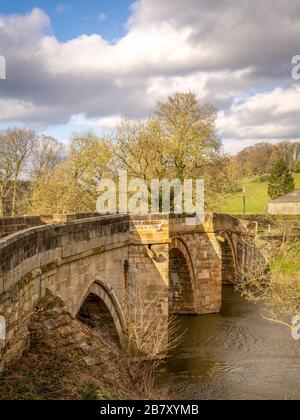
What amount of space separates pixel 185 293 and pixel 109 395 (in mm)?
14817

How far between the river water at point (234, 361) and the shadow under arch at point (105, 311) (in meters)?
1.89

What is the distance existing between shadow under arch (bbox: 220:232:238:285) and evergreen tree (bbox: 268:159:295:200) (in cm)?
2399

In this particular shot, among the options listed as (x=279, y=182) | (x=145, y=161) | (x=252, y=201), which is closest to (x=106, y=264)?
(x=145, y=161)

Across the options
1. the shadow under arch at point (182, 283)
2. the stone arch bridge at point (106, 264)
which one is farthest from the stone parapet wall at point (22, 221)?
the shadow under arch at point (182, 283)

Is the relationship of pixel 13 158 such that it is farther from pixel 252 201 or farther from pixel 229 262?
pixel 252 201

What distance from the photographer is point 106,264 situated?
13.6 metres

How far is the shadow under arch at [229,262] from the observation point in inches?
1116

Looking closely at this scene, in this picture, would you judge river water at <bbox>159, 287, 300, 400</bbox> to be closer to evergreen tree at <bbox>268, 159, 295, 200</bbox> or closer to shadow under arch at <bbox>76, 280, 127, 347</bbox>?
shadow under arch at <bbox>76, 280, 127, 347</bbox>

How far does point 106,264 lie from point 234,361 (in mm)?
5208

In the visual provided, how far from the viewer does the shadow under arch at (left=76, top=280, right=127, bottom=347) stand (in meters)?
13.3

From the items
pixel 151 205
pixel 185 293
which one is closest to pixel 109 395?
pixel 185 293

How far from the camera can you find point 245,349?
16672mm
